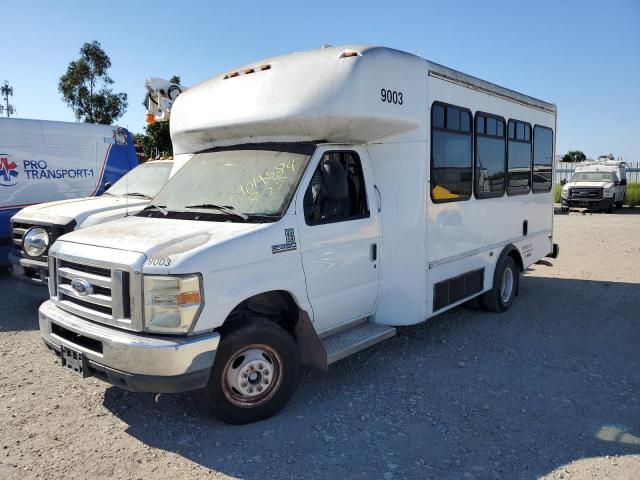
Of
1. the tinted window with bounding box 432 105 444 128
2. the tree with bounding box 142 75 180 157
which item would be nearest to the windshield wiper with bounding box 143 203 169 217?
the tinted window with bounding box 432 105 444 128

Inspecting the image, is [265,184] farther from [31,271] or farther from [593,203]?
[593,203]

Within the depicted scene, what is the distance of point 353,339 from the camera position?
4789mm

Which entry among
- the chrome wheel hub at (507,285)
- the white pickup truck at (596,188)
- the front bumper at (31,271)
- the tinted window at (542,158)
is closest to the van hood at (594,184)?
the white pickup truck at (596,188)

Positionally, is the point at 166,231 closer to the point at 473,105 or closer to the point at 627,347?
the point at 473,105

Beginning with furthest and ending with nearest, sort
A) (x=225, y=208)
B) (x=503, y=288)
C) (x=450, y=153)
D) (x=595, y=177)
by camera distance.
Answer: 1. (x=595, y=177)
2. (x=503, y=288)
3. (x=450, y=153)
4. (x=225, y=208)

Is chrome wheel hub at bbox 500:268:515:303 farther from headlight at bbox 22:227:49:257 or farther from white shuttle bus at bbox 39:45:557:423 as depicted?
headlight at bbox 22:227:49:257

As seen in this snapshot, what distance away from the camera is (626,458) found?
3.60 meters

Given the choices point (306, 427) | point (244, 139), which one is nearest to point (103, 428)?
point (306, 427)

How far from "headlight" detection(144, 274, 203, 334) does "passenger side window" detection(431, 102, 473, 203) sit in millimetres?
2836

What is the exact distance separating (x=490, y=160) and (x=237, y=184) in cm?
358

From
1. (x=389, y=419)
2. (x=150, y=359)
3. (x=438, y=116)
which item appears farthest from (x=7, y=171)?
(x=389, y=419)

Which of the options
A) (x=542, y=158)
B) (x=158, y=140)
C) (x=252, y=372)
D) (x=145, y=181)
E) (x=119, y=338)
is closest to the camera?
(x=119, y=338)

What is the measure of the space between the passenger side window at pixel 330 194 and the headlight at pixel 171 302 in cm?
119

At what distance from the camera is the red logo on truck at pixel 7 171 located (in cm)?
876
